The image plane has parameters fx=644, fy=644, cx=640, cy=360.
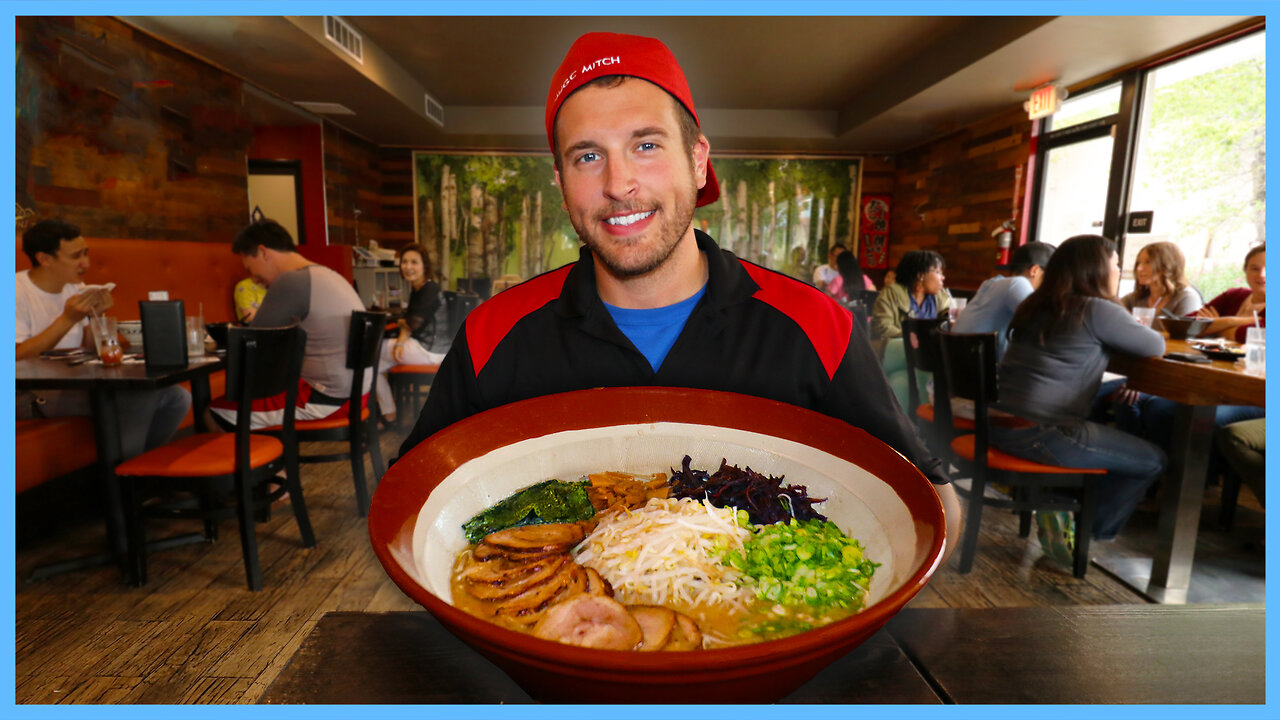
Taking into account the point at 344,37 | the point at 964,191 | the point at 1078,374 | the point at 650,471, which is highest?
the point at 344,37

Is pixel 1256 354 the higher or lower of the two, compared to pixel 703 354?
lower

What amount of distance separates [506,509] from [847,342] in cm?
67

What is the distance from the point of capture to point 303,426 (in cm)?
302

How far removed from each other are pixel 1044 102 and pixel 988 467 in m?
4.47

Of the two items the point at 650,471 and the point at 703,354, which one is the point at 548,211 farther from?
the point at 650,471

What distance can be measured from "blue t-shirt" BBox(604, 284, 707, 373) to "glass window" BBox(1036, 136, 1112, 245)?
5993mm

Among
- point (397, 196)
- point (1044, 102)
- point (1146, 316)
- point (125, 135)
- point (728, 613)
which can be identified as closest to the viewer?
point (728, 613)

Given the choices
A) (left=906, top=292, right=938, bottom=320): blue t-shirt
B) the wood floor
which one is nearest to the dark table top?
the wood floor

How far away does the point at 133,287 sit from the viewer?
432 centimetres

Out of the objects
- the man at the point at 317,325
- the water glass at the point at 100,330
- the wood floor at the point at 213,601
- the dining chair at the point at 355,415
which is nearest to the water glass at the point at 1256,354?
the wood floor at the point at 213,601

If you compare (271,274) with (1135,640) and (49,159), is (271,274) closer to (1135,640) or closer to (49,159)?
(49,159)

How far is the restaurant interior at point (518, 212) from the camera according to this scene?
84 cm

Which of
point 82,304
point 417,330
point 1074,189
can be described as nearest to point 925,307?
point 1074,189

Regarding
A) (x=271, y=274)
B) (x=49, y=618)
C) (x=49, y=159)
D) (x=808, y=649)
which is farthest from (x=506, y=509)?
(x=49, y=159)
